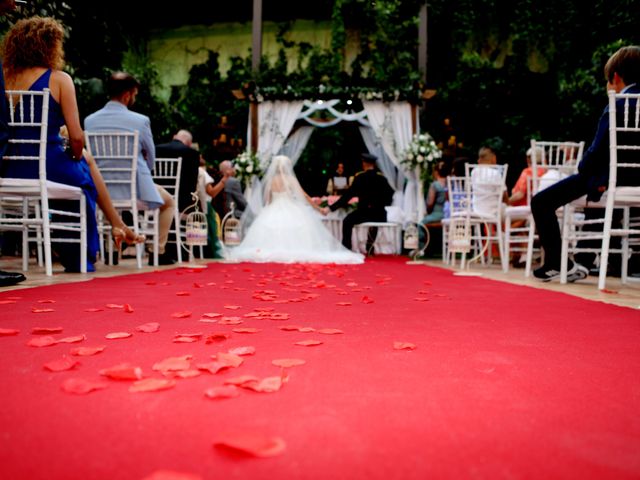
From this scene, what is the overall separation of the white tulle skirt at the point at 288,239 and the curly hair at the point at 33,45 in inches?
120

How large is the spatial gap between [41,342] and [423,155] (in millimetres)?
7426

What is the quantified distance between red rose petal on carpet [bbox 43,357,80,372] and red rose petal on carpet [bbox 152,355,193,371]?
17 cm

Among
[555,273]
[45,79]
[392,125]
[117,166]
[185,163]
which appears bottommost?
[555,273]

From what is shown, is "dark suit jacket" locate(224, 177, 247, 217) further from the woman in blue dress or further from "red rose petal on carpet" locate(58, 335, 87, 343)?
"red rose petal on carpet" locate(58, 335, 87, 343)

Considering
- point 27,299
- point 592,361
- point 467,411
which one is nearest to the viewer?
point 467,411

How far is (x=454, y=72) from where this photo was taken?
10602mm

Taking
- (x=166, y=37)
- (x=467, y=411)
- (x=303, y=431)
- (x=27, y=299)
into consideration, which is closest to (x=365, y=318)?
(x=467, y=411)

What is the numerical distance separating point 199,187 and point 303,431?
204 inches

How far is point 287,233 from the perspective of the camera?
20.3 ft

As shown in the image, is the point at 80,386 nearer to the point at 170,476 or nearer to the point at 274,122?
the point at 170,476

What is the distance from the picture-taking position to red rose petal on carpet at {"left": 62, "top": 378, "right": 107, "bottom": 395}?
0.90 meters

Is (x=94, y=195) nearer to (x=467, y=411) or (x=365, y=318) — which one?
(x=365, y=318)

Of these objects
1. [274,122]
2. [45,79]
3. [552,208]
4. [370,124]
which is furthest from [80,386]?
[370,124]

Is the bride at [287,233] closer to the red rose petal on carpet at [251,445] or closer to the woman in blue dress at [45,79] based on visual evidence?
the woman in blue dress at [45,79]
